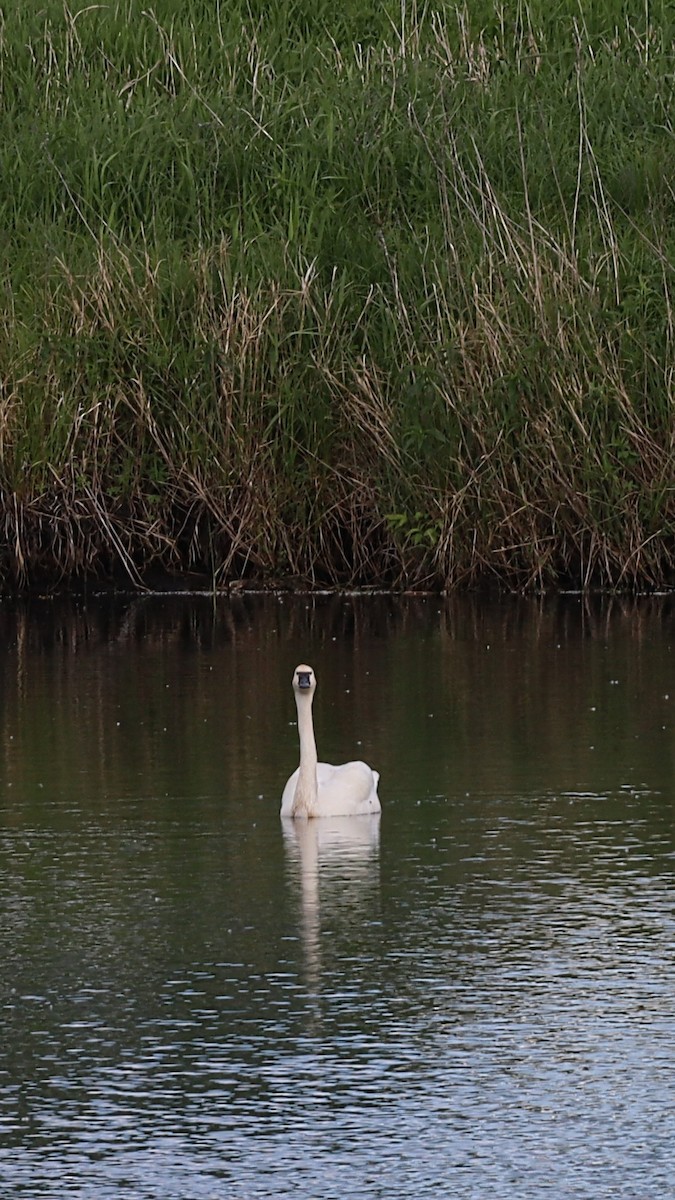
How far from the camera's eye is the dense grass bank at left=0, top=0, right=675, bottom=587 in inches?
572

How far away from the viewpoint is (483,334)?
14.6 m

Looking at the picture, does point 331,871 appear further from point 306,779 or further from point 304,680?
point 304,680

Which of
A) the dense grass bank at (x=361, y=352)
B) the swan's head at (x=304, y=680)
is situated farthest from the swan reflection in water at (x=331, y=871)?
the dense grass bank at (x=361, y=352)

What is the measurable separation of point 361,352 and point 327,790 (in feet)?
22.3

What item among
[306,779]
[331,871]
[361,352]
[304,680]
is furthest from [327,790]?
[361,352]

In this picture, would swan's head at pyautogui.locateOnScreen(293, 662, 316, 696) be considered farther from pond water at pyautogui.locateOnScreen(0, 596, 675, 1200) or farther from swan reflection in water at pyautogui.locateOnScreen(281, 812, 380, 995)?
swan reflection in water at pyautogui.locateOnScreen(281, 812, 380, 995)

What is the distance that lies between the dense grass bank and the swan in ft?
18.9

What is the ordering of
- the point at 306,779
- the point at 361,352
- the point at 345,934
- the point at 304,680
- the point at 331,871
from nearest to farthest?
the point at 345,934 → the point at 331,871 → the point at 306,779 → the point at 304,680 → the point at 361,352

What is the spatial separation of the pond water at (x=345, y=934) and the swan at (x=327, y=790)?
0.10m

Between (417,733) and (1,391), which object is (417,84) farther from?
(417,733)

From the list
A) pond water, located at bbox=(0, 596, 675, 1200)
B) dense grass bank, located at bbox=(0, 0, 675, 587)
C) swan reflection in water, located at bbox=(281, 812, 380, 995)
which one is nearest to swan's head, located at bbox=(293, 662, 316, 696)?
pond water, located at bbox=(0, 596, 675, 1200)

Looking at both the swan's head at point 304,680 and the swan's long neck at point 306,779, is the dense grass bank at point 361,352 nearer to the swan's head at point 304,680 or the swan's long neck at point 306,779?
the swan's head at point 304,680

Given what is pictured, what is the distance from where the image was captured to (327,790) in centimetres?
879

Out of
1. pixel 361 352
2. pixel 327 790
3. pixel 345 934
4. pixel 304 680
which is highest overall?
pixel 361 352
